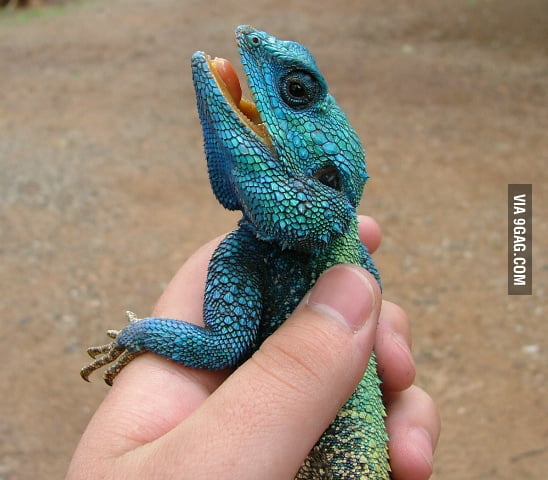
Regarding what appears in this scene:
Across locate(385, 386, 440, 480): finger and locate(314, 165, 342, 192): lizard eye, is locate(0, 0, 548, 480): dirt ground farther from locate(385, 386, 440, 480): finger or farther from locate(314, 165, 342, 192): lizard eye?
locate(314, 165, 342, 192): lizard eye

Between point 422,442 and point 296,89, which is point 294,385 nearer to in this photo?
point 296,89

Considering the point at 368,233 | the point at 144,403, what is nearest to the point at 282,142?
the point at 144,403

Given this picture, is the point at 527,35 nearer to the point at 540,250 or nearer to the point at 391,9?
the point at 391,9

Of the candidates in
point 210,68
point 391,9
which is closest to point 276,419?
point 210,68
